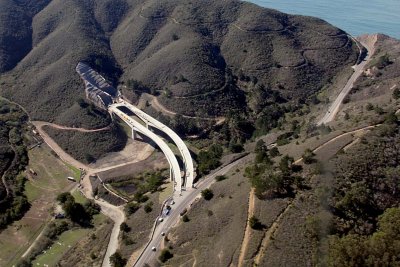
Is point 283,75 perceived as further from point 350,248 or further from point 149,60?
point 350,248

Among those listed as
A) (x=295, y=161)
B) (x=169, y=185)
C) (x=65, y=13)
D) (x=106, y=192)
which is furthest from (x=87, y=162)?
(x=65, y=13)

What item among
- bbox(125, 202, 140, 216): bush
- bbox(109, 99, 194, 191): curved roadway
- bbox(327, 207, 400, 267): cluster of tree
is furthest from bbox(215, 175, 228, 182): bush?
bbox(327, 207, 400, 267): cluster of tree

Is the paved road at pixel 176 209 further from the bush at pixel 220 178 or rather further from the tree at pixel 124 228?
the tree at pixel 124 228

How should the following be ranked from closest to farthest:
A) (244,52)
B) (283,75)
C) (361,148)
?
(361,148), (283,75), (244,52)

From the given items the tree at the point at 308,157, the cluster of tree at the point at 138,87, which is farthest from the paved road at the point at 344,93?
the cluster of tree at the point at 138,87

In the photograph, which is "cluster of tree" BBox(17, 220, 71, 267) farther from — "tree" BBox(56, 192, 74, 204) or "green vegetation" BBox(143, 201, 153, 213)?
"green vegetation" BBox(143, 201, 153, 213)

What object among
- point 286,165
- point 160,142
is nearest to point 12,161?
point 160,142

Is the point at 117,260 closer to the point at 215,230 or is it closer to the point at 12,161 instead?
the point at 215,230
